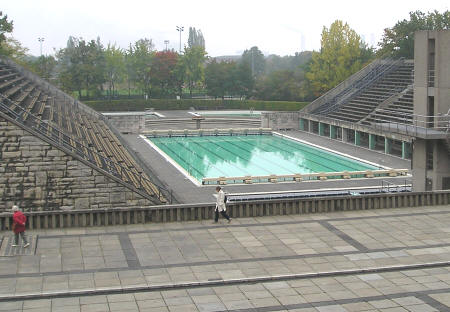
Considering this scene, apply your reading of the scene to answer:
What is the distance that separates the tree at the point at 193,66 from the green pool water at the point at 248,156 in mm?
30334

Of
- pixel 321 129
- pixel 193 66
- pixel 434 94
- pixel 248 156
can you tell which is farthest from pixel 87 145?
pixel 193 66

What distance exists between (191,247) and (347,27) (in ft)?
185

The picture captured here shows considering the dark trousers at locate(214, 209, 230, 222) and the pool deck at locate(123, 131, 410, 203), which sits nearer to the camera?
the dark trousers at locate(214, 209, 230, 222)

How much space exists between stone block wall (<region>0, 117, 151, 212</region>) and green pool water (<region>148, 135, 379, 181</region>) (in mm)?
14392

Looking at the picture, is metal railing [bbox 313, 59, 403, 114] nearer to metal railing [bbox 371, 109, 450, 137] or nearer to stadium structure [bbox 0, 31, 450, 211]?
stadium structure [bbox 0, 31, 450, 211]

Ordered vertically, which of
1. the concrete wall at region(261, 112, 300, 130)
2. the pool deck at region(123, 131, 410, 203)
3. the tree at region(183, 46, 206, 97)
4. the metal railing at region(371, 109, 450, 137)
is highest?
the tree at region(183, 46, 206, 97)

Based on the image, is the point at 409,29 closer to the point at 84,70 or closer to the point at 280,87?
the point at 280,87

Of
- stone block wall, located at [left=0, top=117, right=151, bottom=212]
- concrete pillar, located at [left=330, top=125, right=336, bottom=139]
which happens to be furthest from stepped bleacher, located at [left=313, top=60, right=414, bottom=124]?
stone block wall, located at [left=0, top=117, right=151, bottom=212]

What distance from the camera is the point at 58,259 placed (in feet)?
46.2

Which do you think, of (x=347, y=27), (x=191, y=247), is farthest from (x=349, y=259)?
(x=347, y=27)

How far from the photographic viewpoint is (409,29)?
60812 millimetres

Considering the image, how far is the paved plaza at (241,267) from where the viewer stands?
11914 mm

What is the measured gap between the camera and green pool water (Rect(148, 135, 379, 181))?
39.3m

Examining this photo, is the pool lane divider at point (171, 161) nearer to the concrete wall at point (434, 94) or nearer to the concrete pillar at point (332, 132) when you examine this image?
the concrete wall at point (434, 94)
